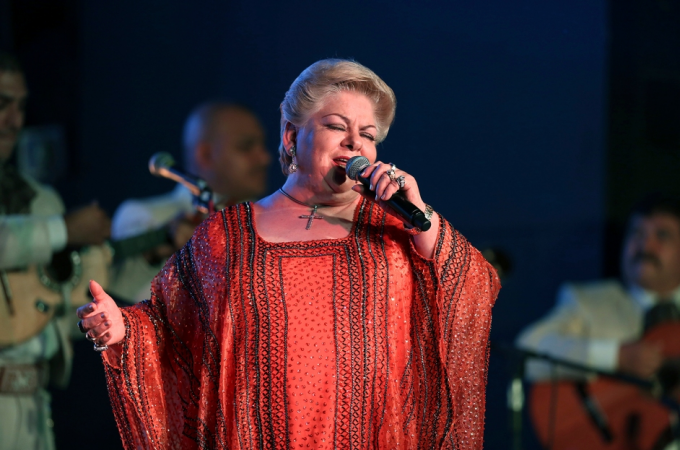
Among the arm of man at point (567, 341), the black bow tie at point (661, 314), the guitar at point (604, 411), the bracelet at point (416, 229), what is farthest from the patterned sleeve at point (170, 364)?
the black bow tie at point (661, 314)

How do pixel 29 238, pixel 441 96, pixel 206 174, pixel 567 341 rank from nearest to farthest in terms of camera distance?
pixel 441 96 → pixel 29 238 → pixel 206 174 → pixel 567 341

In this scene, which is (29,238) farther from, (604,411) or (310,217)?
(604,411)

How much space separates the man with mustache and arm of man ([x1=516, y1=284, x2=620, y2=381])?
4.87 ft

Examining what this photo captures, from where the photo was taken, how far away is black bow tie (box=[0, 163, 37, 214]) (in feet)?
10.5

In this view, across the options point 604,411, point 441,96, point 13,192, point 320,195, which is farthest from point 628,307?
point 13,192

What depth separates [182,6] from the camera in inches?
136

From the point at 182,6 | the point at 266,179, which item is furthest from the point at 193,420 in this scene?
the point at 182,6

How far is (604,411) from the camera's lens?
374 cm

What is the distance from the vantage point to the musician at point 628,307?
146 inches

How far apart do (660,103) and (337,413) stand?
3.02 meters

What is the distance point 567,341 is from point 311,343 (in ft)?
7.21

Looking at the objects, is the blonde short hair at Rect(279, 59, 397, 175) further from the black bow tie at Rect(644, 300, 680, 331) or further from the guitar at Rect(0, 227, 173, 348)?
the black bow tie at Rect(644, 300, 680, 331)

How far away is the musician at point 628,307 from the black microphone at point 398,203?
85.7 inches

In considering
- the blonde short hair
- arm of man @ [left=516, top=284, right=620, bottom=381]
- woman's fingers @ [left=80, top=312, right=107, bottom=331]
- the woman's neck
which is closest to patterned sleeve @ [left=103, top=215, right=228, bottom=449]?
woman's fingers @ [left=80, top=312, right=107, bottom=331]
